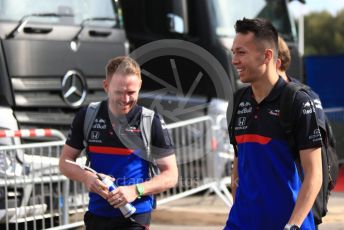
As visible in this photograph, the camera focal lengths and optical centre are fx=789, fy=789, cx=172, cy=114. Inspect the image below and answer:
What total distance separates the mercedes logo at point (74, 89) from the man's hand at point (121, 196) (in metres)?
4.13

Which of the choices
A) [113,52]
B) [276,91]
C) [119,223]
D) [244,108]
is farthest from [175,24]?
[276,91]

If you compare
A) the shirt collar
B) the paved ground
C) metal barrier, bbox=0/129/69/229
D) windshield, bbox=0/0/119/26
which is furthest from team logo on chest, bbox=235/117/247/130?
the paved ground

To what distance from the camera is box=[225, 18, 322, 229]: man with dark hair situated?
11.5 feet

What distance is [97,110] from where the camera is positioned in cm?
440

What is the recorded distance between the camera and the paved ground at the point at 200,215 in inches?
339

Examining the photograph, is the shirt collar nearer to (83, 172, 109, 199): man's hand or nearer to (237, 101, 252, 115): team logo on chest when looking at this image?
(237, 101, 252, 115): team logo on chest

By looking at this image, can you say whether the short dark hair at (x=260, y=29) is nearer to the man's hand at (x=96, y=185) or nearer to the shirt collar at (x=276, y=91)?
the shirt collar at (x=276, y=91)

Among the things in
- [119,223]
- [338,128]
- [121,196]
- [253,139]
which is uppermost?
[253,139]

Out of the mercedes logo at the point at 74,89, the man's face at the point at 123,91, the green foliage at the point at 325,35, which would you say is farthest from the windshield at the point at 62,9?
the green foliage at the point at 325,35

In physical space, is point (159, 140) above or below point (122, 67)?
below

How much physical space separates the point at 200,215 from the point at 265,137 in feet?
19.2

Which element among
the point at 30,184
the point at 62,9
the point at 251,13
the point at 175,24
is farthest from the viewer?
the point at 251,13

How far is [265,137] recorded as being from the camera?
354cm

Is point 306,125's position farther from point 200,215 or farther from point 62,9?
point 200,215
